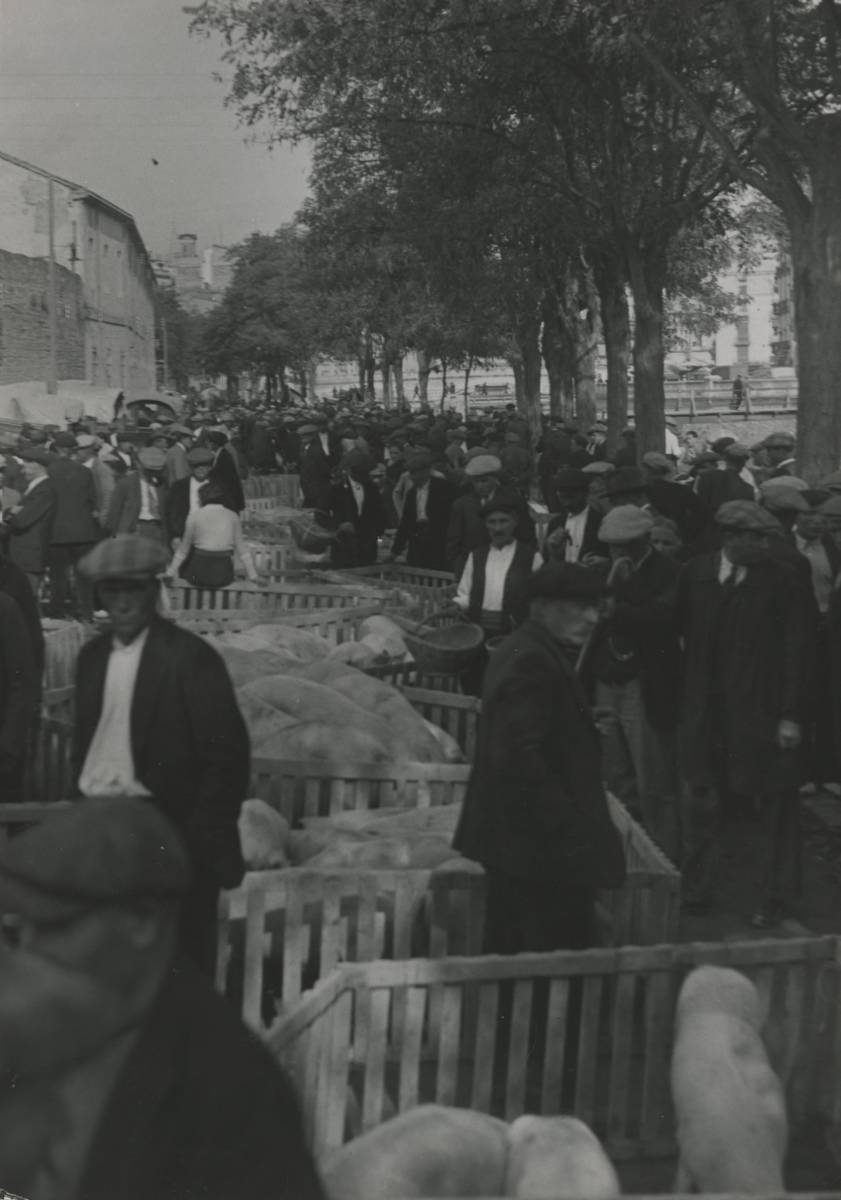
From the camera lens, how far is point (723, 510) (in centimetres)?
787

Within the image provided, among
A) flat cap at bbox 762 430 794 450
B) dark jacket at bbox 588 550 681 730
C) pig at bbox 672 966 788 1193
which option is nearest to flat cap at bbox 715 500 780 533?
dark jacket at bbox 588 550 681 730

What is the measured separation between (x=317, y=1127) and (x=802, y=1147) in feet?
4.94

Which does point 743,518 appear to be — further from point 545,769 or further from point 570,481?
point 570,481

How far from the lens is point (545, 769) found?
19.1ft

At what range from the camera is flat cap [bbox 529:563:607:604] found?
5.95m

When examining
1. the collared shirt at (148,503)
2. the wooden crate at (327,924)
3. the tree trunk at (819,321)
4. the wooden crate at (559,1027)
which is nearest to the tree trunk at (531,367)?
the collared shirt at (148,503)

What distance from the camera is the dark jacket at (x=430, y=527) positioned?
1572 centimetres

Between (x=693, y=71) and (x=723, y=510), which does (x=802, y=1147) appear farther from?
(x=693, y=71)

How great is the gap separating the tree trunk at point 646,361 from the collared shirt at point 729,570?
550 inches

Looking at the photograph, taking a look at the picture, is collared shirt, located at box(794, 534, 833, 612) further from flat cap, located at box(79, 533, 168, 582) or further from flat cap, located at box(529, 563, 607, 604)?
flat cap, located at box(79, 533, 168, 582)

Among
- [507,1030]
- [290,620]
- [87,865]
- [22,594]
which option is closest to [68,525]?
[290,620]

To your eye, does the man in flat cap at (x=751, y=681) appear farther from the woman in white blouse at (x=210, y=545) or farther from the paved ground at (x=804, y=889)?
the woman in white blouse at (x=210, y=545)

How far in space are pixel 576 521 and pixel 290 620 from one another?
7.30 ft

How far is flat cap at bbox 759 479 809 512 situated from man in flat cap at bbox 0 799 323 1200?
27.6 feet
